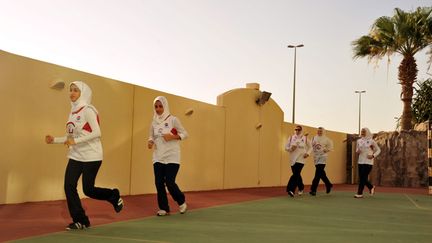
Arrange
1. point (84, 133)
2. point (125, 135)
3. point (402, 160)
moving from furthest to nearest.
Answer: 1. point (402, 160)
2. point (125, 135)
3. point (84, 133)

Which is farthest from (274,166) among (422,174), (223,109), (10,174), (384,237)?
(384,237)

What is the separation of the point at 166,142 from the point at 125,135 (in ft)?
13.0

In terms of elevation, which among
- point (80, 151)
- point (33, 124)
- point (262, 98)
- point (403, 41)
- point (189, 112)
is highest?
point (403, 41)

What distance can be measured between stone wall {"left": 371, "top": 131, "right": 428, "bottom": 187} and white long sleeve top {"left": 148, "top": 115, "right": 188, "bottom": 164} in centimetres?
1564

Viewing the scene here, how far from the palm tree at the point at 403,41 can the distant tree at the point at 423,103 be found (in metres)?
7.88

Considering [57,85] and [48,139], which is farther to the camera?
[57,85]

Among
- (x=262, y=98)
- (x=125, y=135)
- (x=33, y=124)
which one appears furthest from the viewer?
(x=262, y=98)

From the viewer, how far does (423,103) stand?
33094mm

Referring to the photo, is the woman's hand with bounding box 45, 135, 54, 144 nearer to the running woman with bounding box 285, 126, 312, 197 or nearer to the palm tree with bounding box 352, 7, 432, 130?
the running woman with bounding box 285, 126, 312, 197

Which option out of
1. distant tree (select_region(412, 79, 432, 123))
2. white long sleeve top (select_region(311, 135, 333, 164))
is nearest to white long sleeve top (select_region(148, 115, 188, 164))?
white long sleeve top (select_region(311, 135, 333, 164))

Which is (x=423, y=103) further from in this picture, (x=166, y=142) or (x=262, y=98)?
(x=166, y=142)

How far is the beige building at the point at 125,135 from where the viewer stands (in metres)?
9.02

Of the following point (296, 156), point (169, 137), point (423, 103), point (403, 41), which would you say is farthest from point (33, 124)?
point (423, 103)

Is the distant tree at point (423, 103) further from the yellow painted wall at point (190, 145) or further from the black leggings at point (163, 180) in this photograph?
the black leggings at point (163, 180)
